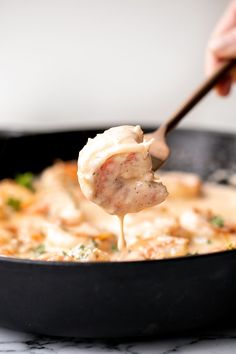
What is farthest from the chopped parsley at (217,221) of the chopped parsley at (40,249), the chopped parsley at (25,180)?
the chopped parsley at (25,180)

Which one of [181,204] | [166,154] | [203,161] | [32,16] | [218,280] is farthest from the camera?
[32,16]

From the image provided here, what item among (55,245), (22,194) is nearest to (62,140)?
(22,194)

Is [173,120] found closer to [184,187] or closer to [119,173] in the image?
[184,187]

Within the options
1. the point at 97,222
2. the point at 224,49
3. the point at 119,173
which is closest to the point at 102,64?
the point at 224,49

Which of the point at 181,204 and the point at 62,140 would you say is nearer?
the point at 181,204

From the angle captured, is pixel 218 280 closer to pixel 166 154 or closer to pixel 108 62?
pixel 166 154

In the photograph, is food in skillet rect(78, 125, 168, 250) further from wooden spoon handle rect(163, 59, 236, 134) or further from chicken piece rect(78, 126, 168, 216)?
wooden spoon handle rect(163, 59, 236, 134)

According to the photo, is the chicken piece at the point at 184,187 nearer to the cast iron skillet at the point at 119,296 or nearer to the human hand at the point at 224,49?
the human hand at the point at 224,49

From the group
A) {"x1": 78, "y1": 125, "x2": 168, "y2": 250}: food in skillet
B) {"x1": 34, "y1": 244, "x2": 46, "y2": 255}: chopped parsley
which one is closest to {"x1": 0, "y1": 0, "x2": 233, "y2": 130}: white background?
{"x1": 34, "y1": 244, "x2": 46, "y2": 255}: chopped parsley
